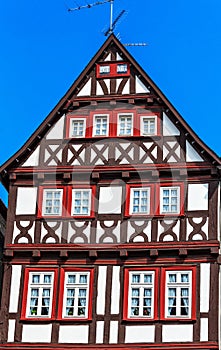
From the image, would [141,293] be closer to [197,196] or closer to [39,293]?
[39,293]

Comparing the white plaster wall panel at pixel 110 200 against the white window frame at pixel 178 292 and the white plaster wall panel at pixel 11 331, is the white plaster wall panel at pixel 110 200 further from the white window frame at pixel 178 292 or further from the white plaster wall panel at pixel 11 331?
the white plaster wall panel at pixel 11 331

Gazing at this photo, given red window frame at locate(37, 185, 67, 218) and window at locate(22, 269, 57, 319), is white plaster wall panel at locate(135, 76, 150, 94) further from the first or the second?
window at locate(22, 269, 57, 319)

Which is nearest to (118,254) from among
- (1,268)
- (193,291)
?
(193,291)

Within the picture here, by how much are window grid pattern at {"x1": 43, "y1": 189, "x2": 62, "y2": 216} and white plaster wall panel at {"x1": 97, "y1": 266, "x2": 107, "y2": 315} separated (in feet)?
8.17

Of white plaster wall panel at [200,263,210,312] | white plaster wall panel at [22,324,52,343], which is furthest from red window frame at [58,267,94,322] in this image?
white plaster wall panel at [200,263,210,312]

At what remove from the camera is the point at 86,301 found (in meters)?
30.8

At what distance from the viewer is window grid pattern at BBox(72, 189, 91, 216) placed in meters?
32.1

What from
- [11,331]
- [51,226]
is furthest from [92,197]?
[11,331]

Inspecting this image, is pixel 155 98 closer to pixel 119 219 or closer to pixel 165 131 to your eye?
pixel 165 131

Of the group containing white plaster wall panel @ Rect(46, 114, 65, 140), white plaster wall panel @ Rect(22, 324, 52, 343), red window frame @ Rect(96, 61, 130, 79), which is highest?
red window frame @ Rect(96, 61, 130, 79)

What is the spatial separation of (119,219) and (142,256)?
147cm

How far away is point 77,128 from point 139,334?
7.48m

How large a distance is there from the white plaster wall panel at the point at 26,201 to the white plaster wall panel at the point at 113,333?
4624 millimetres

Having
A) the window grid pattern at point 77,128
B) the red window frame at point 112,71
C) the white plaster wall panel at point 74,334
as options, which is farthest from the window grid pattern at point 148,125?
the white plaster wall panel at point 74,334
